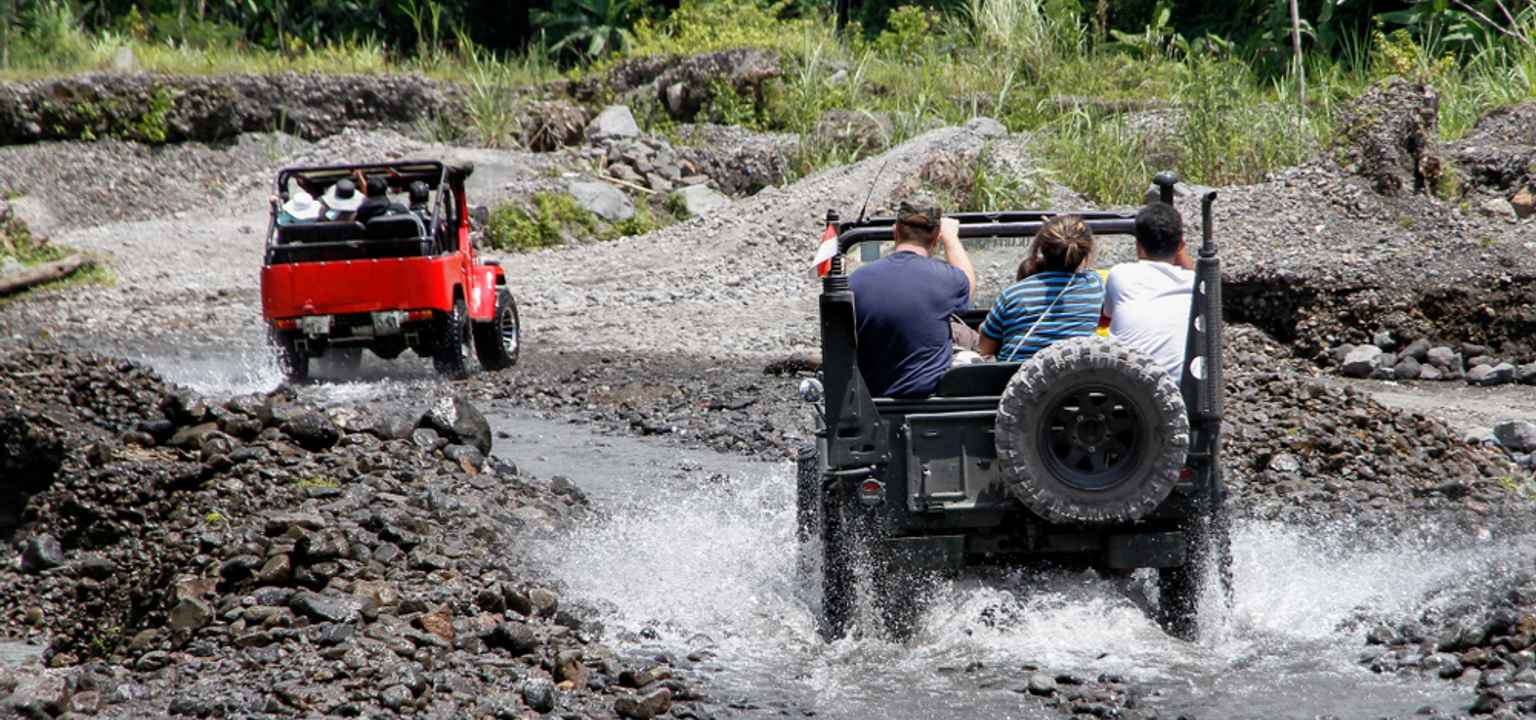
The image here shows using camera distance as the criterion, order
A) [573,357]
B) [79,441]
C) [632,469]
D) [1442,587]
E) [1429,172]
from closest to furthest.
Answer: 1. [1442,587]
2. [79,441]
3. [632,469]
4. [573,357]
5. [1429,172]

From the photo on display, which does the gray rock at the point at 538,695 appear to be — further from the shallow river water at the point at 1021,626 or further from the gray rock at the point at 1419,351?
the gray rock at the point at 1419,351

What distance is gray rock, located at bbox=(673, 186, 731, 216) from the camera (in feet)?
78.2

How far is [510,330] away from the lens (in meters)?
15.2

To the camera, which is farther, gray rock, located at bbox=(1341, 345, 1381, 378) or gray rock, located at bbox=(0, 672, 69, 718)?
gray rock, located at bbox=(1341, 345, 1381, 378)

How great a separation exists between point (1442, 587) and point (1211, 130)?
13.8 meters

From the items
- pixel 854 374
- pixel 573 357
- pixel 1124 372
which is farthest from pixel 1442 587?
pixel 573 357

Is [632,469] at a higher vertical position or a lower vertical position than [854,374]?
lower

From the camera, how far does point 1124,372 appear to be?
6281mm

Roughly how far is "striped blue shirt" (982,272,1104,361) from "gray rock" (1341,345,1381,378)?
7.83 meters

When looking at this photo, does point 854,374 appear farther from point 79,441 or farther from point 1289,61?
point 1289,61

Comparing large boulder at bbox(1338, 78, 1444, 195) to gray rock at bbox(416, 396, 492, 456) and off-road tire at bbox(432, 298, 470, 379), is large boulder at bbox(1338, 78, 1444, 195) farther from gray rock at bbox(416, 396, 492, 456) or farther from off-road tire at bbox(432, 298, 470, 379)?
gray rock at bbox(416, 396, 492, 456)

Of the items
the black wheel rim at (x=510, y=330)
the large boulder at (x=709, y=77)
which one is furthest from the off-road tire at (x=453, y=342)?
the large boulder at (x=709, y=77)

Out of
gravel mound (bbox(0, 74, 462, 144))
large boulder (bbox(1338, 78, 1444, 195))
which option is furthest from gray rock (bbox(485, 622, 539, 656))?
gravel mound (bbox(0, 74, 462, 144))

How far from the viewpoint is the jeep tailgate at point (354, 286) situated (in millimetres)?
13492
